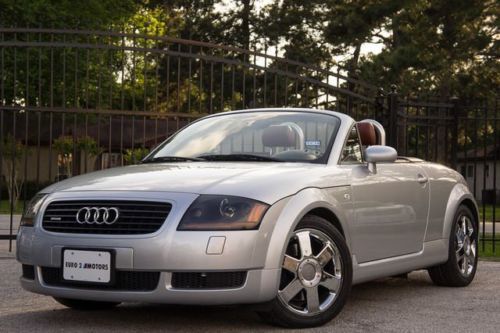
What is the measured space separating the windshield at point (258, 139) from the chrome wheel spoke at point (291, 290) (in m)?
1.06

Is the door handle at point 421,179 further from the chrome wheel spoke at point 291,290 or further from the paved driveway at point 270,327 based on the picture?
the chrome wheel spoke at point 291,290

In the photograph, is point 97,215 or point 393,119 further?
point 393,119

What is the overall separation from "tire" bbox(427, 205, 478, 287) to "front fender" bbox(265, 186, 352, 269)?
197 cm

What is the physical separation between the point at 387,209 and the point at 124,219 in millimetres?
2264

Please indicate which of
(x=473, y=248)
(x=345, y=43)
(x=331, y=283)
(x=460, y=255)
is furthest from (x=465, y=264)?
(x=345, y=43)

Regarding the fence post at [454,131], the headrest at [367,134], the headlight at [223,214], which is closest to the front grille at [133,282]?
the headlight at [223,214]

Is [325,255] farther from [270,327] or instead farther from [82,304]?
[82,304]

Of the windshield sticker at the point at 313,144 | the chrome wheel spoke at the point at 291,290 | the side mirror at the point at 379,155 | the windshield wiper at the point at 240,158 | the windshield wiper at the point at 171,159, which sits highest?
the windshield sticker at the point at 313,144

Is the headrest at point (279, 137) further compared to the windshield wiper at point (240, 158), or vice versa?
the headrest at point (279, 137)

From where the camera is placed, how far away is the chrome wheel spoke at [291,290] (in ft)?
17.0

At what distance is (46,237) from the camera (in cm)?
518

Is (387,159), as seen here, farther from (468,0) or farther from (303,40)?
(303,40)

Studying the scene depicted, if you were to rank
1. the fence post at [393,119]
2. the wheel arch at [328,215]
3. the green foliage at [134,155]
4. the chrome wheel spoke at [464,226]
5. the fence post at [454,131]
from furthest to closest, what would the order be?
the fence post at [454,131]
the fence post at [393,119]
the green foliage at [134,155]
the chrome wheel spoke at [464,226]
the wheel arch at [328,215]

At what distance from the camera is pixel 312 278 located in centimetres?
535
